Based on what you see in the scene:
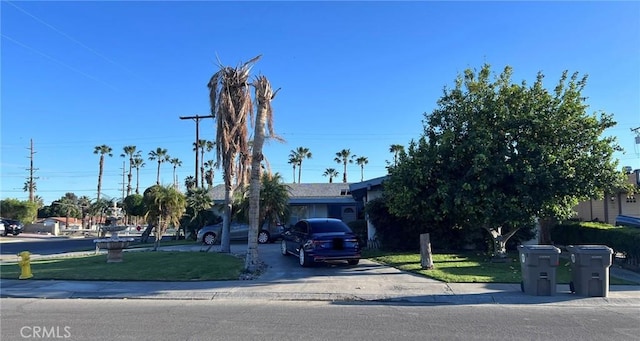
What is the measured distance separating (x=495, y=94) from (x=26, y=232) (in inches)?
2162

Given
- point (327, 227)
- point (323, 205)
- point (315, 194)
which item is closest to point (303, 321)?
point (327, 227)

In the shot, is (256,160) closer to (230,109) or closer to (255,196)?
(255,196)

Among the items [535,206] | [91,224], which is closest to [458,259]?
[535,206]

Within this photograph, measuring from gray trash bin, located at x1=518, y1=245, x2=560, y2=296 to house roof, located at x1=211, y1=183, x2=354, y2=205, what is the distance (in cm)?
2106

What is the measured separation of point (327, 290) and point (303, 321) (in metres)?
3.18

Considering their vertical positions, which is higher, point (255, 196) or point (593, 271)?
point (255, 196)

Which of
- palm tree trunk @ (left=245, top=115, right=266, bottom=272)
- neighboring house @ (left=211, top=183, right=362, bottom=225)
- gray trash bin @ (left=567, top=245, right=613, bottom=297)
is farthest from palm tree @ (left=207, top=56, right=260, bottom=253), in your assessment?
neighboring house @ (left=211, top=183, right=362, bottom=225)

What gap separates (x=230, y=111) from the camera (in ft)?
60.5

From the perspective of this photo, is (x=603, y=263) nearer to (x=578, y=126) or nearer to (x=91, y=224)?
(x=578, y=126)

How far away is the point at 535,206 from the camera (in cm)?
1437

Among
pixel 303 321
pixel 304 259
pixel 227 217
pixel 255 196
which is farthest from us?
pixel 227 217

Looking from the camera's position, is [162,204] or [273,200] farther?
[273,200]

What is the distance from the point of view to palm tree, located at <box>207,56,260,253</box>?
18.4 metres

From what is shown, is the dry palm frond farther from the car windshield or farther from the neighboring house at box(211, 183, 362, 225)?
the neighboring house at box(211, 183, 362, 225)
